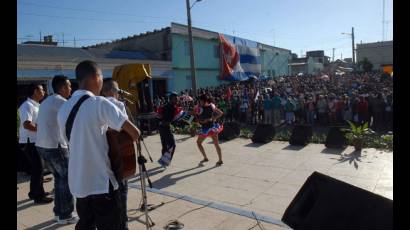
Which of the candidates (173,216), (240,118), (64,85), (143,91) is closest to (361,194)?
(173,216)

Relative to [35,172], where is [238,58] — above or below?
above

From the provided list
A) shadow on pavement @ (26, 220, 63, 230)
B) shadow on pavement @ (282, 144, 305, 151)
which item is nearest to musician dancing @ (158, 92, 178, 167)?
shadow on pavement @ (26, 220, 63, 230)

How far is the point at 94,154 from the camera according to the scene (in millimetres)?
2889

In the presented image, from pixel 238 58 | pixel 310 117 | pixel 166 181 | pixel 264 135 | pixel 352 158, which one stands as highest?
pixel 238 58

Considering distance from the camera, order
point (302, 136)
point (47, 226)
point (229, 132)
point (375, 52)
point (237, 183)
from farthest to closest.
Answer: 1. point (375, 52)
2. point (229, 132)
3. point (302, 136)
4. point (237, 183)
5. point (47, 226)

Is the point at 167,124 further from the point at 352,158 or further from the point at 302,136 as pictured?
the point at 352,158

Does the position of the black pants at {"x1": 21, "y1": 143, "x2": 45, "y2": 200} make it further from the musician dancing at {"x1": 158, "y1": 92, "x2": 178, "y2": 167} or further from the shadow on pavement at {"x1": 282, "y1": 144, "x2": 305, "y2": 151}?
the shadow on pavement at {"x1": 282, "y1": 144, "x2": 305, "y2": 151}

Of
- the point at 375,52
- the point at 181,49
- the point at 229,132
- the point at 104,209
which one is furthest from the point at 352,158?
the point at 375,52

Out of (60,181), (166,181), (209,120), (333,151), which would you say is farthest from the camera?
(333,151)

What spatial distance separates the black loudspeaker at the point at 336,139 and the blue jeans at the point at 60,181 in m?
7.11

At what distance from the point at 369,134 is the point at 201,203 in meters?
5.92

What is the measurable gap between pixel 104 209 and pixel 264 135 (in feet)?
27.9

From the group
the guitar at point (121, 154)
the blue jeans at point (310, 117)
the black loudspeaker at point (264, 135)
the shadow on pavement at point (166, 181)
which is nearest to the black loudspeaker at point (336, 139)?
the black loudspeaker at point (264, 135)

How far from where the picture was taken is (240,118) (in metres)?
18.2
